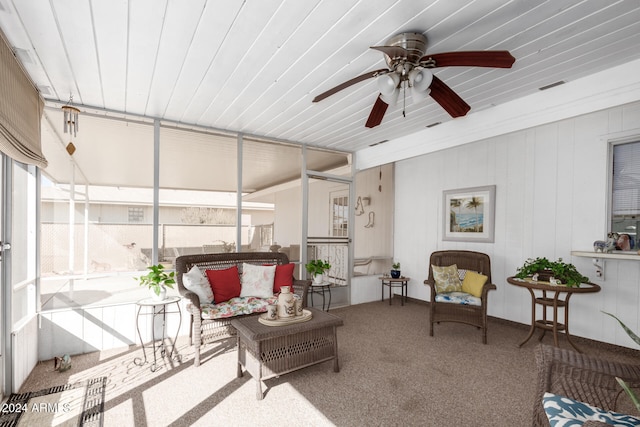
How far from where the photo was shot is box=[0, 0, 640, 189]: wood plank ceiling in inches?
78.0

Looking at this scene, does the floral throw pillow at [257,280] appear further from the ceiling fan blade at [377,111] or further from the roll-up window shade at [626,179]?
the roll-up window shade at [626,179]

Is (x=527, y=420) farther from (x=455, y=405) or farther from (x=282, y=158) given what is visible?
(x=282, y=158)

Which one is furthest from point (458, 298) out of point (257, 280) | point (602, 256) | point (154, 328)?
point (154, 328)

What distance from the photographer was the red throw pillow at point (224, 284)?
3.59 metres

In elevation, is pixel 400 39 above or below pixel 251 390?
above

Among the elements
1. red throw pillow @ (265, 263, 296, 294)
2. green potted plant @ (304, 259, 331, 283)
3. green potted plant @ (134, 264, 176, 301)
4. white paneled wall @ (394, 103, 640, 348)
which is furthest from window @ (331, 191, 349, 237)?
green potted plant @ (134, 264, 176, 301)

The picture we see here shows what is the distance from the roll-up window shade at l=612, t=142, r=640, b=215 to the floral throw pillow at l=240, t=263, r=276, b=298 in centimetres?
401

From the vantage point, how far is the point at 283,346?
2693mm

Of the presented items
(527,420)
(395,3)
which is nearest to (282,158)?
(395,3)

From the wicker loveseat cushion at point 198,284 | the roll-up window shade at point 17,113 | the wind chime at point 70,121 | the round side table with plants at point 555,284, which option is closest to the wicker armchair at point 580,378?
the round side table with plants at point 555,284

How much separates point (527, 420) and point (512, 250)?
2.75 m

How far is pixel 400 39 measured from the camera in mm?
2240

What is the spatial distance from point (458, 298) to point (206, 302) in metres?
2.96

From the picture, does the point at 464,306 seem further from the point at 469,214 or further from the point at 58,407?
the point at 58,407
